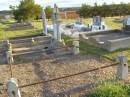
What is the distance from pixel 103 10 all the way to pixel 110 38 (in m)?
24.8

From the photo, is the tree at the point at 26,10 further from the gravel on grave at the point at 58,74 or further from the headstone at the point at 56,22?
the gravel on grave at the point at 58,74

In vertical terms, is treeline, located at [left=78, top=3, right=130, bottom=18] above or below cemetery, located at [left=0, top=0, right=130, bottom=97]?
above

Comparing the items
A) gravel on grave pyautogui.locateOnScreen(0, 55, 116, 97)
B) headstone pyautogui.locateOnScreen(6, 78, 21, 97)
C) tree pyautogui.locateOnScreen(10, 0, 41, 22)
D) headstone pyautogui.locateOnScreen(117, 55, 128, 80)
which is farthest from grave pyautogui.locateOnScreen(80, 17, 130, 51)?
tree pyautogui.locateOnScreen(10, 0, 41, 22)

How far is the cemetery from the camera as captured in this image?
779 cm

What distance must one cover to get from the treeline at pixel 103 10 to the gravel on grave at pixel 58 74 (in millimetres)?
28396

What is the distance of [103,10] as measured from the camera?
39.7 meters

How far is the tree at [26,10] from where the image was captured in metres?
30.7

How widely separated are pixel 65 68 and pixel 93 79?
5.85 feet

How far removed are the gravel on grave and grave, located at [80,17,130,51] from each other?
158cm

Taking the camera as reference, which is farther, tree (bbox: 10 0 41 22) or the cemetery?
tree (bbox: 10 0 41 22)

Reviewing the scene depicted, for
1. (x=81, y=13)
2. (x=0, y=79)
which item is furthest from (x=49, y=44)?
(x=81, y=13)

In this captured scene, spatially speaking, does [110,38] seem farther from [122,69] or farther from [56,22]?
[122,69]

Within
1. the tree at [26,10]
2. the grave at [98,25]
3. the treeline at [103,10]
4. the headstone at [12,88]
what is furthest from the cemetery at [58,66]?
the treeline at [103,10]

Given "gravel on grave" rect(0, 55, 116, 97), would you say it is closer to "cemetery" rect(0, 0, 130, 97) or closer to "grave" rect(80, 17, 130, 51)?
"cemetery" rect(0, 0, 130, 97)
